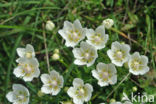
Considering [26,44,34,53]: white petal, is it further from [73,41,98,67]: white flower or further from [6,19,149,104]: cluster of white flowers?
[73,41,98,67]: white flower

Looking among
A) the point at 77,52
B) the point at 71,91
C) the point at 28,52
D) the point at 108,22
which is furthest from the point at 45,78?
the point at 108,22

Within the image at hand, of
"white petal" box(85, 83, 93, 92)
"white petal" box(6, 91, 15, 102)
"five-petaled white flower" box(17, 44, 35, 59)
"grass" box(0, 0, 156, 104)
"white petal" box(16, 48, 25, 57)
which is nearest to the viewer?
"white petal" box(85, 83, 93, 92)

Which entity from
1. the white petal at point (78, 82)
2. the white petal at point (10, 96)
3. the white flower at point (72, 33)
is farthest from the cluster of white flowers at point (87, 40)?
the white petal at point (10, 96)

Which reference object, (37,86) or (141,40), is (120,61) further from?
(37,86)

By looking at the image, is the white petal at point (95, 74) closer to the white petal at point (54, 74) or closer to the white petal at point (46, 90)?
the white petal at point (54, 74)

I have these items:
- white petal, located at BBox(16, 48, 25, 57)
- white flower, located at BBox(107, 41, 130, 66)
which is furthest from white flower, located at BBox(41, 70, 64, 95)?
white flower, located at BBox(107, 41, 130, 66)

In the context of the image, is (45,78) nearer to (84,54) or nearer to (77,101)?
(77,101)
